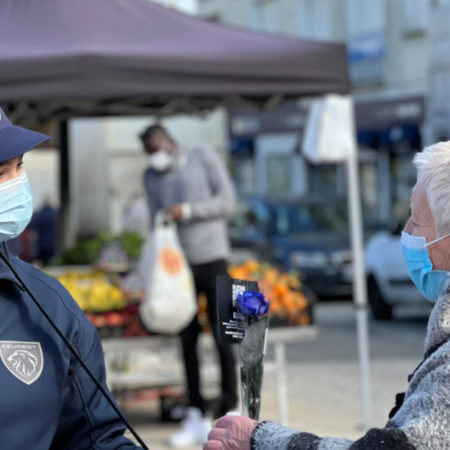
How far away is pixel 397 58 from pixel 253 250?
525 inches

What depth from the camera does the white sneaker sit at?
6.55 m

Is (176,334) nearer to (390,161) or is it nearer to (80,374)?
(80,374)

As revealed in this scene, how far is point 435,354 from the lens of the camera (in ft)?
6.46

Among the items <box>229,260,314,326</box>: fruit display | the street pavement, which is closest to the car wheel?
the street pavement

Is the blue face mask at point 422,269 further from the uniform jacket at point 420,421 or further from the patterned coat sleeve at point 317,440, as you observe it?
the patterned coat sleeve at point 317,440

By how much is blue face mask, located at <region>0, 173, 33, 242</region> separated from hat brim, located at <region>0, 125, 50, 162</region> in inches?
3.0

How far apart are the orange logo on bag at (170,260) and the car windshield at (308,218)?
9.80 metres

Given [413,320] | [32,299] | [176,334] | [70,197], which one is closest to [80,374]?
[32,299]

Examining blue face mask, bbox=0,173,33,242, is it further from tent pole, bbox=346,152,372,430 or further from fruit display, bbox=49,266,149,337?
tent pole, bbox=346,152,372,430

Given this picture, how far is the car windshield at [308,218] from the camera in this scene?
1628 cm

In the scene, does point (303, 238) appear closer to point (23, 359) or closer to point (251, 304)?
point (251, 304)

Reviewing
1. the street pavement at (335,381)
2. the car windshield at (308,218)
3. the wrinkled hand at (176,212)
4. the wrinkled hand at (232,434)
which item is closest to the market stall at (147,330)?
the street pavement at (335,381)

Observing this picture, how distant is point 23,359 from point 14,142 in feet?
1.47

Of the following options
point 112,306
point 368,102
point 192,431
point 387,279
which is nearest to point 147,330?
point 112,306
